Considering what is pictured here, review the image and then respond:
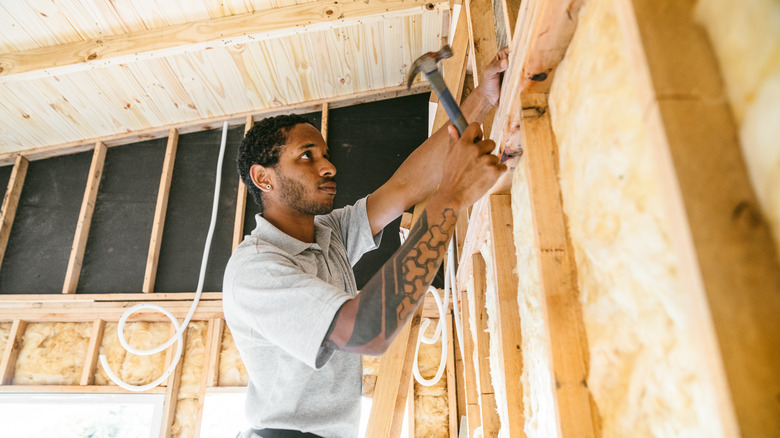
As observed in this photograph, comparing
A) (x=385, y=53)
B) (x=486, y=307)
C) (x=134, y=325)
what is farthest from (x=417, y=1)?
(x=134, y=325)

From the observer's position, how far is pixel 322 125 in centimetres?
364

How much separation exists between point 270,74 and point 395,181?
2066mm

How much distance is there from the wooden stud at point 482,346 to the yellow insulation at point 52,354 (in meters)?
2.90

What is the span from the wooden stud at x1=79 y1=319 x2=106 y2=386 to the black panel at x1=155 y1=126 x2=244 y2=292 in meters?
0.45

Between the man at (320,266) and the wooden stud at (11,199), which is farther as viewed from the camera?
the wooden stud at (11,199)

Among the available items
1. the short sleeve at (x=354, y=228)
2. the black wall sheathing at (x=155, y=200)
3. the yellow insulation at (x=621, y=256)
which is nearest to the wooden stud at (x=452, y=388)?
the black wall sheathing at (x=155, y=200)

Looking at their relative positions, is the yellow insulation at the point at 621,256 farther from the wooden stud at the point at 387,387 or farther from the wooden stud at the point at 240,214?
the wooden stud at the point at 240,214

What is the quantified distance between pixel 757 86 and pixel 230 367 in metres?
3.30

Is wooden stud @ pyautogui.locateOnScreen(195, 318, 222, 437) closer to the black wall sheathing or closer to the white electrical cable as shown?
the white electrical cable

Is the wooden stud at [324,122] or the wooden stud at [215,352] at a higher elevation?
the wooden stud at [324,122]

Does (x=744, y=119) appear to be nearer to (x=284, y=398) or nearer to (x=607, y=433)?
(x=607, y=433)

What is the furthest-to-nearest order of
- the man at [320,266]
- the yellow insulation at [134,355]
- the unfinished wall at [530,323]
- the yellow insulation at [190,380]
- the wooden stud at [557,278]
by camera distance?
the yellow insulation at [134,355]
the yellow insulation at [190,380]
the man at [320,266]
the unfinished wall at [530,323]
the wooden stud at [557,278]

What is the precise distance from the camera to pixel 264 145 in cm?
182

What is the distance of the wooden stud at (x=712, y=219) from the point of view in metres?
0.37
